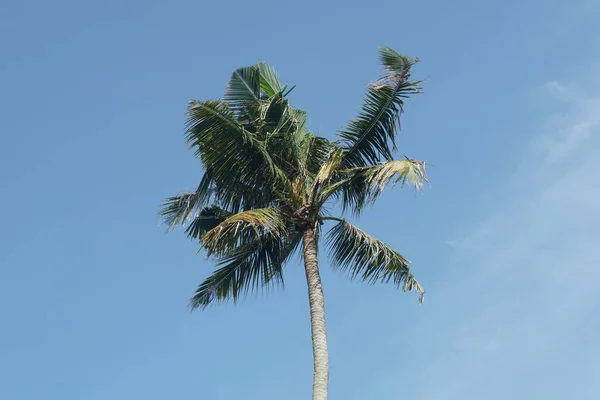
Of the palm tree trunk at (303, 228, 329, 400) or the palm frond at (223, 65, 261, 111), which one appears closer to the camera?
the palm tree trunk at (303, 228, 329, 400)

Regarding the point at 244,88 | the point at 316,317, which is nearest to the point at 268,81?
the point at 244,88

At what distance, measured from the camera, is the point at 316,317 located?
16266 millimetres

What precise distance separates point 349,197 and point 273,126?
1856 millimetres

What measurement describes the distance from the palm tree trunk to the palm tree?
2 cm

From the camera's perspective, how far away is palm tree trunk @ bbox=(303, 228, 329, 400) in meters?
15.5

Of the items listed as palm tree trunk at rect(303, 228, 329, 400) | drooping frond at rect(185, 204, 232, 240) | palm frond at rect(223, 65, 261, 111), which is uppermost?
palm frond at rect(223, 65, 261, 111)

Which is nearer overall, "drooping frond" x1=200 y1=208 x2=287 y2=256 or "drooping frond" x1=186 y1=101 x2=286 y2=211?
"drooping frond" x1=200 y1=208 x2=287 y2=256

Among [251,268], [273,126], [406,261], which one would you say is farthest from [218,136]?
[406,261]

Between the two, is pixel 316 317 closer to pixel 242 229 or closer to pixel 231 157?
pixel 242 229

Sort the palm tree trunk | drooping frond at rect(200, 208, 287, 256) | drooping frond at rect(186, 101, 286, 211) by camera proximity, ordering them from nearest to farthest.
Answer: the palm tree trunk < drooping frond at rect(200, 208, 287, 256) < drooping frond at rect(186, 101, 286, 211)

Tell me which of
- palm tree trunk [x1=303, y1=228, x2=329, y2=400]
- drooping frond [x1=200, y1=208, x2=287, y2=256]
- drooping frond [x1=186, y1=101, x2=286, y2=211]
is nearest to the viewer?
palm tree trunk [x1=303, y1=228, x2=329, y2=400]

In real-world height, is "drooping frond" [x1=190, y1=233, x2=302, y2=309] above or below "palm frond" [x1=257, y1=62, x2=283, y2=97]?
below

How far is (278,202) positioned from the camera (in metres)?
17.8

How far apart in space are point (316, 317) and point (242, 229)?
6.57 ft
